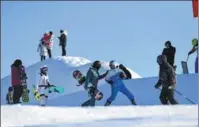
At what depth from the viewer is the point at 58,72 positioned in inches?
1000

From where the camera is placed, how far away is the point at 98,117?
726 cm

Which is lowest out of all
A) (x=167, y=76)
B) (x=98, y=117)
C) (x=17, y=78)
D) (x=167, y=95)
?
(x=167, y=95)

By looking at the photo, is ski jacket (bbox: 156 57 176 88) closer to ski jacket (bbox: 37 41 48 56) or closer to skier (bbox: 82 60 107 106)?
skier (bbox: 82 60 107 106)

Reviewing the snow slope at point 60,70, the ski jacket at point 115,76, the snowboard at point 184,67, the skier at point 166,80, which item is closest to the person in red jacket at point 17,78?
the ski jacket at point 115,76

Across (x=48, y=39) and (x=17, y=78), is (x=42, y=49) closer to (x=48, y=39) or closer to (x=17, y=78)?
(x=48, y=39)

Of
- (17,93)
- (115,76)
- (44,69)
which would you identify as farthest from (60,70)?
(115,76)

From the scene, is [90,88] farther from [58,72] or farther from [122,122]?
[58,72]

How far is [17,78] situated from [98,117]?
6356mm

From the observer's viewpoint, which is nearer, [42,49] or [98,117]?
[98,117]

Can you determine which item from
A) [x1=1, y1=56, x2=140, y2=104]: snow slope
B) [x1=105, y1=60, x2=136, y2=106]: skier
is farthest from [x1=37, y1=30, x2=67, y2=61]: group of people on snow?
[x1=105, y1=60, x2=136, y2=106]: skier

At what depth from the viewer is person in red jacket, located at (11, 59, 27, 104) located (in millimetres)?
13031

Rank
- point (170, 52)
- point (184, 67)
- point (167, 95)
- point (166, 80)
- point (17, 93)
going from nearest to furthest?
point (166, 80), point (167, 95), point (17, 93), point (170, 52), point (184, 67)

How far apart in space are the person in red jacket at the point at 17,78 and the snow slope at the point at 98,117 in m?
4.90

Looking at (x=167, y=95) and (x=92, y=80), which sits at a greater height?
(x=92, y=80)
